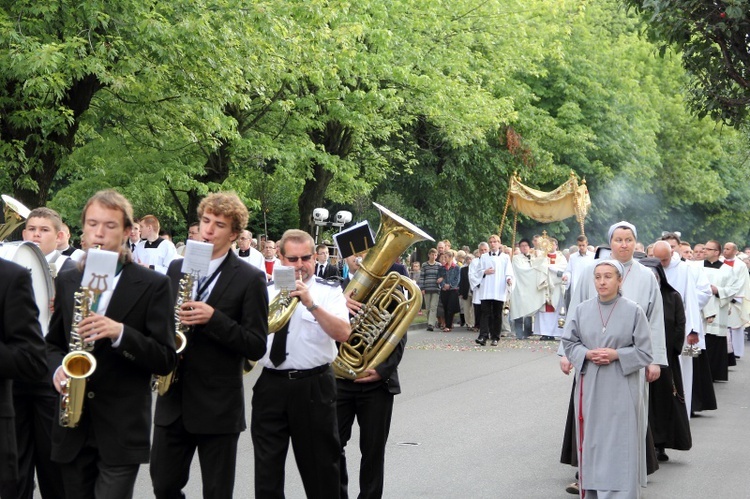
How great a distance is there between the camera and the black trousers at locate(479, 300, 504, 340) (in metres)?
22.3

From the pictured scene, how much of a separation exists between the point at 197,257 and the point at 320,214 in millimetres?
20624

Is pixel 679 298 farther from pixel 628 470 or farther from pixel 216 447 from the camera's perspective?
pixel 216 447

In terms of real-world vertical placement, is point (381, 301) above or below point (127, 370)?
above

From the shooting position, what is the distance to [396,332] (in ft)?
23.9

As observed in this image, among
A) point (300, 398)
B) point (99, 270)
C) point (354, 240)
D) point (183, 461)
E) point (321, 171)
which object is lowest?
point (183, 461)

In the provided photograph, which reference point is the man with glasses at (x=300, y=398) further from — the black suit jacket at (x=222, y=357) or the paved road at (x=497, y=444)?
the paved road at (x=497, y=444)

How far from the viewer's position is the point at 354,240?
23.5ft

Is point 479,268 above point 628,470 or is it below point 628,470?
above

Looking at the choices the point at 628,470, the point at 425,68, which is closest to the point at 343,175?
the point at 425,68

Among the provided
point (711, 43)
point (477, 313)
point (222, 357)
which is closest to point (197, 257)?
point (222, 357)

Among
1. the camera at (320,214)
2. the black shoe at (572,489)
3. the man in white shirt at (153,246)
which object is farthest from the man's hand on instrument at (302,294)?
the camera at (320,214)

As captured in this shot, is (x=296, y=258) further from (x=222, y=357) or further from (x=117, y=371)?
(x=117, y=371)

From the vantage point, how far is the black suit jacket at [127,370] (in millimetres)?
4898

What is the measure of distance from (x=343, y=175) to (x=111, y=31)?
10818mm
